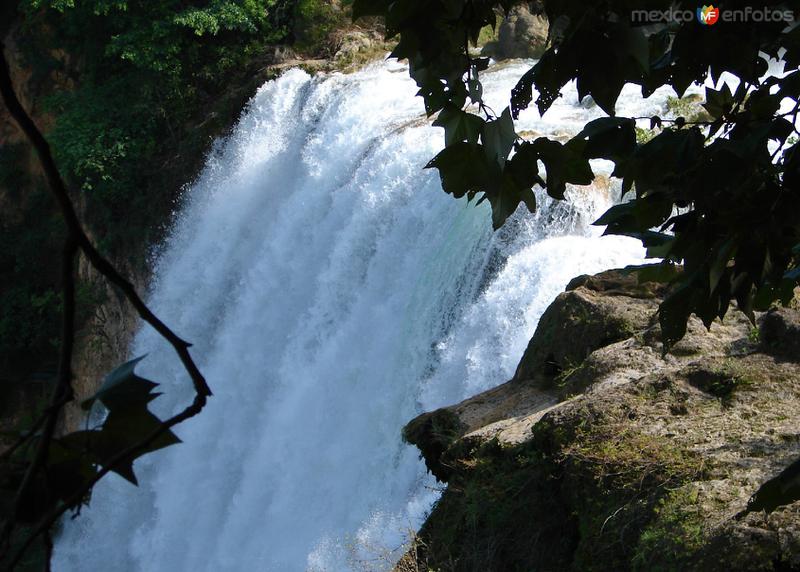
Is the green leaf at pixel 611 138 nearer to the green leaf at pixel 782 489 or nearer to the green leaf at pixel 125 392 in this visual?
the green leaf at pixel 782 489

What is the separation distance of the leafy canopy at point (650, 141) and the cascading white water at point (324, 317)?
357 centimetres

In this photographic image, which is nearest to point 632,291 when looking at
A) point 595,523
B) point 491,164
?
point 595,523

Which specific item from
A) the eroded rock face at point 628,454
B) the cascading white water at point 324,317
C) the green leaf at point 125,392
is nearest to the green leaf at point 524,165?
the green leaf at point 125,392

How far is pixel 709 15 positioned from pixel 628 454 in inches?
84.9

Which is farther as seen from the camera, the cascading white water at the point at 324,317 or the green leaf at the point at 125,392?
the cascading white water at the point at 324,317

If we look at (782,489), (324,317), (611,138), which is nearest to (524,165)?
(611,138)

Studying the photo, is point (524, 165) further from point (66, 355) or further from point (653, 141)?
point (66, 355)

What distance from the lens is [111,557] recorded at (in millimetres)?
11398

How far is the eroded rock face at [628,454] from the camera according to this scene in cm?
321

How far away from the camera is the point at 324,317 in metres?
9.71

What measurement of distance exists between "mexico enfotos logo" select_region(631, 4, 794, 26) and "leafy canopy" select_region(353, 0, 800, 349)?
0.5 inches

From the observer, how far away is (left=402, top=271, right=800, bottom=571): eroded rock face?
10.5 feet

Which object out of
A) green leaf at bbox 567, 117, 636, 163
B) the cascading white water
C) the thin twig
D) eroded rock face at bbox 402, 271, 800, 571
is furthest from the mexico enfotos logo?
the cascading white water

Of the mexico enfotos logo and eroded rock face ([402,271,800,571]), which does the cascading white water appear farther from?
the mexico enfotos logo
